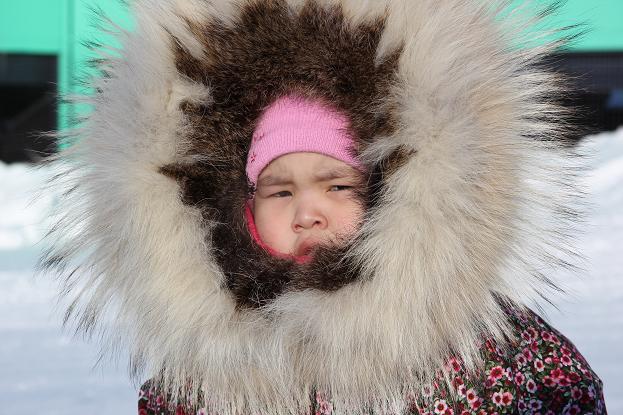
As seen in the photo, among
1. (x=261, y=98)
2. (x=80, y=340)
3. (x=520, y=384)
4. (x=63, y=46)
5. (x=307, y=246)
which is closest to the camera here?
(x=520, y=384)

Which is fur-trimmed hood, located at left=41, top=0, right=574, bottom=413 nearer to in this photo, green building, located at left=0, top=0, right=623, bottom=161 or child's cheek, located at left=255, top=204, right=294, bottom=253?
child's cheek, located at left=255, top=204, right=294, bottom=253

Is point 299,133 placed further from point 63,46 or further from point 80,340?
point 63,46

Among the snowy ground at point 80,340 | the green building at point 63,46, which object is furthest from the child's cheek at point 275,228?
the green building at point 63,46

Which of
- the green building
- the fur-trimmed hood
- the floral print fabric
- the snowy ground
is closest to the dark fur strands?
the fur-trimmed hood

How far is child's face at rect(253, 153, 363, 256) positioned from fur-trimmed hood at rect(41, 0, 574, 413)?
41 mm

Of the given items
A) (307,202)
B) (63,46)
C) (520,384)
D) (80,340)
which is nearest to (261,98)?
(307,202)

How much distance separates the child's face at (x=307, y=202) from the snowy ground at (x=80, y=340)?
1.46 ft

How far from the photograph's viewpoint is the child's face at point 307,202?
4.70ft

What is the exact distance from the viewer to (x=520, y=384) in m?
1.32

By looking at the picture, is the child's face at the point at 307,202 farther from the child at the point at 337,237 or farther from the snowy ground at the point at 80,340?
the snowy ground at the point at 80,340

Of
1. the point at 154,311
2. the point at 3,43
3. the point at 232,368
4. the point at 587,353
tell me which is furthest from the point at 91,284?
the point at 3,43

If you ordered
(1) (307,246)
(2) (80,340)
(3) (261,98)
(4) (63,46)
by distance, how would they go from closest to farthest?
(1) (307,246) → (3) (261,98) → (2) (80,340) → (4) (63,46)

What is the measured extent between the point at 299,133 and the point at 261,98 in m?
0.14

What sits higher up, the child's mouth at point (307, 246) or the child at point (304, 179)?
the child at point (304, 179)
